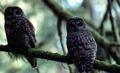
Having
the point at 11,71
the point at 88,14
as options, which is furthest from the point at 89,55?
the point at 88,14

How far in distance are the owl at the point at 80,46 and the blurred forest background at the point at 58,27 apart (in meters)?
0.62

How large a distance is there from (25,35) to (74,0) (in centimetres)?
208

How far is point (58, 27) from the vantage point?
21.4ft

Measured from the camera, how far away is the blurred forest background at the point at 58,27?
636 centimetres

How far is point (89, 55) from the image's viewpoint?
4.52 meters

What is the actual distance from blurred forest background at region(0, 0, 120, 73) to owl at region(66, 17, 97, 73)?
2.05 feet

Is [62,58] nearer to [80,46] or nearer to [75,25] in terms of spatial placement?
[80,46]

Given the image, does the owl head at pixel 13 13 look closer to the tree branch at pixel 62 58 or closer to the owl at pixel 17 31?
the owl at pixel 17 31

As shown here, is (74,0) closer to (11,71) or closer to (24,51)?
(11,71)

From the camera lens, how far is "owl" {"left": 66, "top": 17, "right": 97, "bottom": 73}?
445cm

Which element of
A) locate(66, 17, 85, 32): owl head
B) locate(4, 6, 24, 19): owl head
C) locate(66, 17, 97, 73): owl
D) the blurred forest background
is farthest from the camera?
the blurred forest background

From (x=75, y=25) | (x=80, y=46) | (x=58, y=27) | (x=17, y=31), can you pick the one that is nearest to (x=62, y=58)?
(x=80, y=46)

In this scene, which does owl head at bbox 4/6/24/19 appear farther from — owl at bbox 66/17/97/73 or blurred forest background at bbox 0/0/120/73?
owl at bbox 66/17/97/73

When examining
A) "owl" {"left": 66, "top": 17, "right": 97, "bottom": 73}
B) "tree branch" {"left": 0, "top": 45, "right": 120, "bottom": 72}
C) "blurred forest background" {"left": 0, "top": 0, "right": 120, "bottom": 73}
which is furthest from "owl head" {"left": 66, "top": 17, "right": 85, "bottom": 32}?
"blurred forest background" {"left": 0, "top": 0, "right": 120, "bottom": 73}
